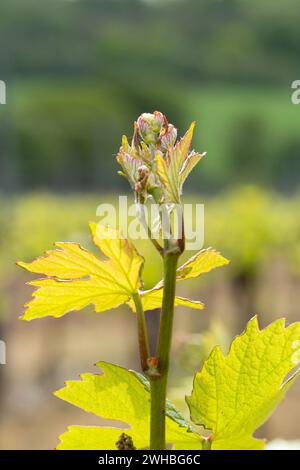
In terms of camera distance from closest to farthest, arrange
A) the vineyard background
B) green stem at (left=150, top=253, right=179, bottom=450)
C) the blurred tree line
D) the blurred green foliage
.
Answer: green stem at (left=150, top=253, right=179, bottom=450) → the blurred green foliage → the vineyard background → the blurred tree line

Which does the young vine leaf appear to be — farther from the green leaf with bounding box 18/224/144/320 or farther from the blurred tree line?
the blurred tree line

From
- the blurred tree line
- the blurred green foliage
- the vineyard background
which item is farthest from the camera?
the blurred tree line

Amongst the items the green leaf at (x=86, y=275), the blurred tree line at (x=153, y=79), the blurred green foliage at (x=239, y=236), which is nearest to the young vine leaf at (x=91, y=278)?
the green leaf at (x=86, y=275)

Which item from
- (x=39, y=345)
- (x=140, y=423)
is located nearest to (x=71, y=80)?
(x=39, y=345)

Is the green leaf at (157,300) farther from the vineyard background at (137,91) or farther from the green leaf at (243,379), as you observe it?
the vineyard background at (137,91)

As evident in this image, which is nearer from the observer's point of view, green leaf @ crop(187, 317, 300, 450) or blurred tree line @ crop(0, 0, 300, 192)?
green leaf @ crop(187, 317, 300, 450)

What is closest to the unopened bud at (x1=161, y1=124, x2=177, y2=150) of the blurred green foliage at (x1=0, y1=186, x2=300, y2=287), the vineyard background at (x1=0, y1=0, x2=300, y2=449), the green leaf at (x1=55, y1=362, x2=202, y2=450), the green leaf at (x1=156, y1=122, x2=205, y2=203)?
the green leaf at (x1=156, y1=122, x2=205, y2=203)

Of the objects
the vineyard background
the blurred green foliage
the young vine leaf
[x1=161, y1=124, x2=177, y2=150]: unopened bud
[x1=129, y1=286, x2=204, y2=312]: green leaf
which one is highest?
the vineyard background
